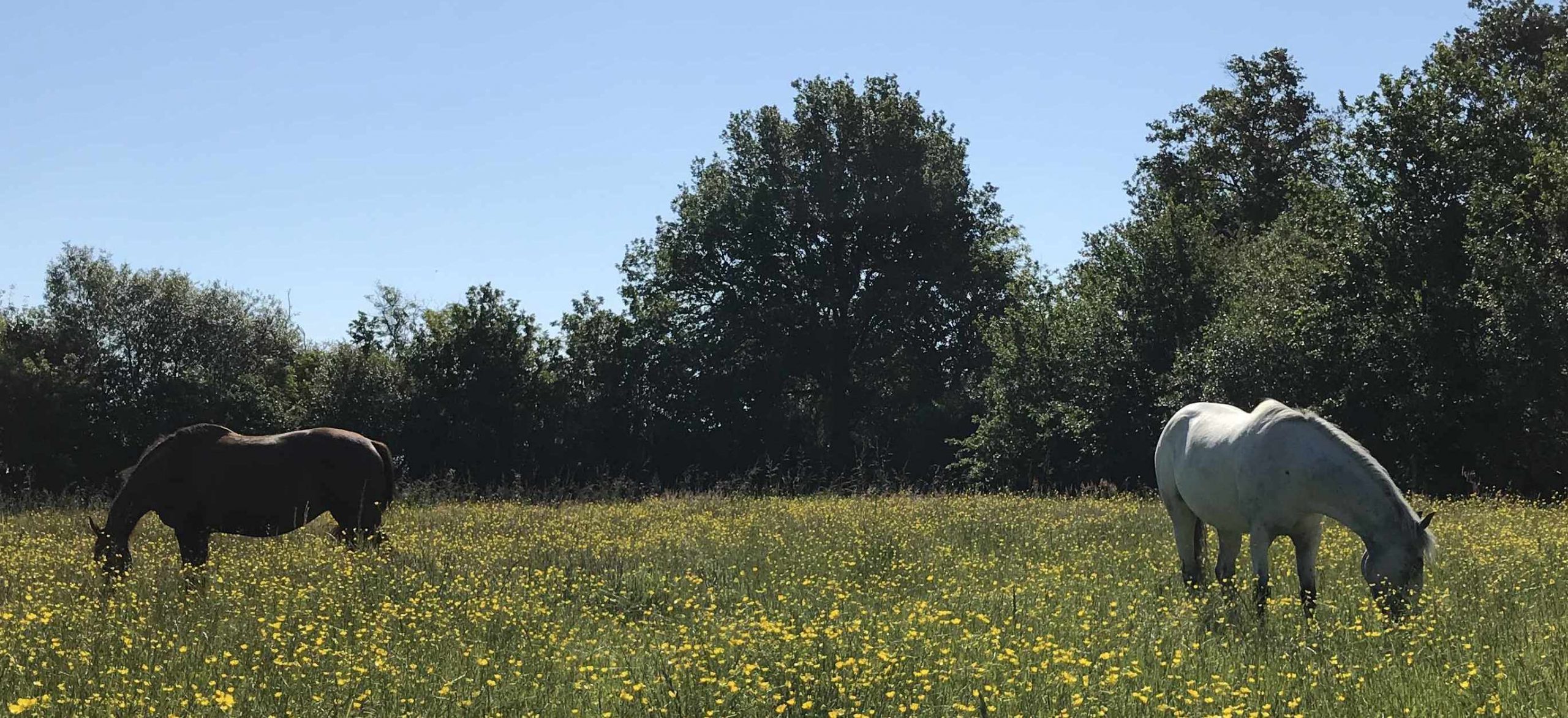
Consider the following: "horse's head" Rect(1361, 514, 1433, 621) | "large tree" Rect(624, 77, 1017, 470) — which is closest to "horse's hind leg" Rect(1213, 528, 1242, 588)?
"horse's head" Rect(1361, 514, 1433, 621)

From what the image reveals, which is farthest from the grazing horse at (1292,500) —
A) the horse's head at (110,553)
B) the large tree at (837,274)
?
the large tree at (837,274)

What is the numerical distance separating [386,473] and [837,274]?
1065 inches

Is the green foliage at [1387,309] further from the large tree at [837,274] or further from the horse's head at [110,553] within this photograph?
the horse's head at [110,553]

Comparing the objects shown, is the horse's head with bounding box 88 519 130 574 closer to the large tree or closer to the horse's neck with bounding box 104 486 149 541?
the horse's neck with bounding box 104 486 149 541

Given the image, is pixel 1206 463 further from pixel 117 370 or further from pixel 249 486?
pixel 117 370

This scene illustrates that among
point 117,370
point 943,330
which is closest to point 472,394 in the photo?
point 117,370

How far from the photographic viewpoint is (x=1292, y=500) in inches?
336

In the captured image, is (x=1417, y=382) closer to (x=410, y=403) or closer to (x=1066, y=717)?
(x=1066, y=717)

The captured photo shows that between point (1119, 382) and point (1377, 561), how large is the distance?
762 inches

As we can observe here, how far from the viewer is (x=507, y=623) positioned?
26.4 ft

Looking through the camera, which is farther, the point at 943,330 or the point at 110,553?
the point at 943,330

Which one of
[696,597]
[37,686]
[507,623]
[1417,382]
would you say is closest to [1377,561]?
[696,597]

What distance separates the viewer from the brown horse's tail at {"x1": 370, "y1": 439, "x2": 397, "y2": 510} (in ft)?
41.0

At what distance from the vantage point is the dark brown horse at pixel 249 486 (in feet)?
38.3
